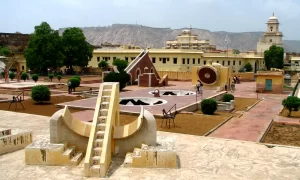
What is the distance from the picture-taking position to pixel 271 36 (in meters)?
63.1

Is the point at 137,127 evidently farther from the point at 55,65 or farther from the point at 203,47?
the point at 203,47

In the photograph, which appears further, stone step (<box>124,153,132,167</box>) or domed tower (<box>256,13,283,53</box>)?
domed tower (<box>256,13,283,53</box>)

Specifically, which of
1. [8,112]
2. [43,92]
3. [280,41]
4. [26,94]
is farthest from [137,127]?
[280,41]

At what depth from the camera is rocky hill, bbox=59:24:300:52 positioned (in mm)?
146750

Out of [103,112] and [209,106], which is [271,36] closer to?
[209,106]

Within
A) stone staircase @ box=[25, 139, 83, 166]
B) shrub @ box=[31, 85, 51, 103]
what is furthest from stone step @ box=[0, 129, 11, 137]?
shrub @ box=[31, 85, 51, 103]

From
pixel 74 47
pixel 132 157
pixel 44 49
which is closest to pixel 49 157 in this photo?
pixel 132 157

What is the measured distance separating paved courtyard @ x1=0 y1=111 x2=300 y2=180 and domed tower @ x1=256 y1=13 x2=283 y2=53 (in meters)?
56.2

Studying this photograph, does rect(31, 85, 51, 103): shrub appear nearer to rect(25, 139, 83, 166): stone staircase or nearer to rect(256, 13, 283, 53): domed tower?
rect(25, 139, 83, 166): stone staircase

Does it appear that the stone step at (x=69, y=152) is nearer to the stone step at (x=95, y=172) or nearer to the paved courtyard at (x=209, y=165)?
the paved courtyard at (x=209, y=165)

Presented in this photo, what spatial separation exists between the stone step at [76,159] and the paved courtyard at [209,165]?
0.48 feet

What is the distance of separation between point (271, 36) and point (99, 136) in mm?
60383

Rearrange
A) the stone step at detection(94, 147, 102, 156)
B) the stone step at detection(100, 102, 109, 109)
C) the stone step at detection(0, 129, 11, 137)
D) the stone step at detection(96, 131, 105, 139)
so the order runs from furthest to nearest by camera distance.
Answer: the stone step at detection(0, 129, 11, 137) < the stone step at detection(100, 102, 109, 109) < the stone step at detection(96, 131, 105, 139) < the stone step at detection(94, 147, 102, 156)

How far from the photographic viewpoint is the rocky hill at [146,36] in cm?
14675
